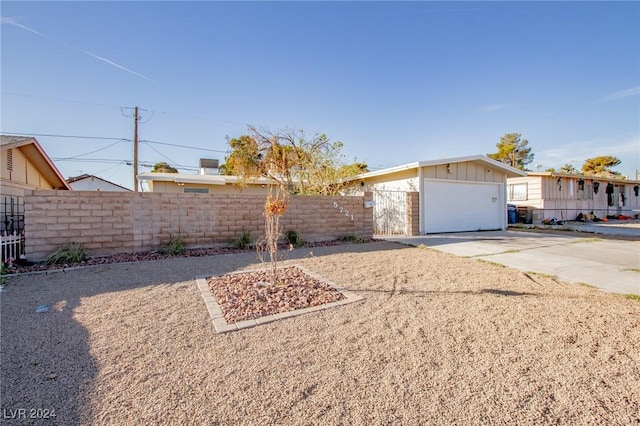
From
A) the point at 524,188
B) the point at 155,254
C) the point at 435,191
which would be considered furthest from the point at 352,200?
the point at 524,188

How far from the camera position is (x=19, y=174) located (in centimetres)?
919

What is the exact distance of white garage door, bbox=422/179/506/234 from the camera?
12047 millimetres

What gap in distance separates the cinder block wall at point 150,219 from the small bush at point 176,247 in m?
0.15

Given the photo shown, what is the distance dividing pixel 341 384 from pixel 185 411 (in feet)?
3.53

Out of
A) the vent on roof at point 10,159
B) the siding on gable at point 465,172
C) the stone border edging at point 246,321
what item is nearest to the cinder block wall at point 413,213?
the siding on gable at point 465,172

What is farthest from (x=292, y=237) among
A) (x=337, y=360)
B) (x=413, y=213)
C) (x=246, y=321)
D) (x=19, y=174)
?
(x=19, y=174)

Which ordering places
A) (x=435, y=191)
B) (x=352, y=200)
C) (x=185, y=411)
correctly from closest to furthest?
1. (x=185, y=411)
2. (x=352, y=200)
3. (x=435, y=191)

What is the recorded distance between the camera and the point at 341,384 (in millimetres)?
2123

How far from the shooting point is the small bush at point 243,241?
26.9 ft

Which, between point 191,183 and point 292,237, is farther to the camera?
point 191,183

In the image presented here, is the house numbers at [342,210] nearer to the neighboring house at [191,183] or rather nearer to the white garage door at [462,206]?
the white garage door at [462,206]

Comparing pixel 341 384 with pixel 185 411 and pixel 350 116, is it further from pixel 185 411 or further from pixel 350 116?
pixel 350 116

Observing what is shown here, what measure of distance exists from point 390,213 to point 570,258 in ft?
22.1

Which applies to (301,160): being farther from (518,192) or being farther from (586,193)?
(586,193)
